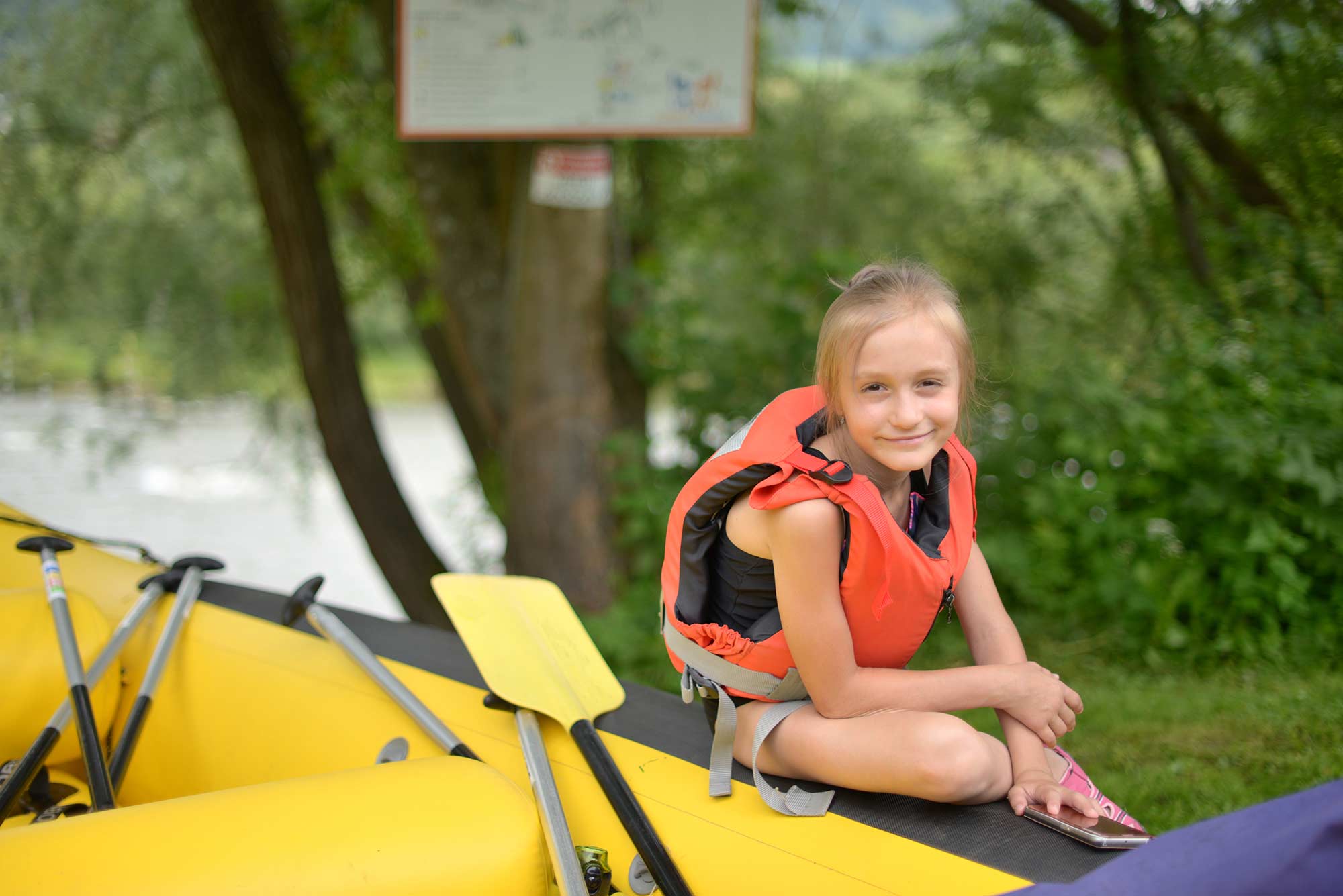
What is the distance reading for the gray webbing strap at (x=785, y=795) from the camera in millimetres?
1569

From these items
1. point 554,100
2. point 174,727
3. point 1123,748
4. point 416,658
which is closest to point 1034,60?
point 554,100

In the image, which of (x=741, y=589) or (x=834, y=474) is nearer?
(x=834, y=474)

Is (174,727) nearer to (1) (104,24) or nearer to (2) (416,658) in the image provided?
(2) (416,658)

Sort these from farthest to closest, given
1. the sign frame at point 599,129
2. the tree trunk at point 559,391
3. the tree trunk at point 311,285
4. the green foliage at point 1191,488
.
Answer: the tree trunk at point 311,285 < the tree trunk at point 559,391 < the sign frame at point 599,129 < the green foliage at point 1191,488

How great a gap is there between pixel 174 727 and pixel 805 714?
1.49 meters

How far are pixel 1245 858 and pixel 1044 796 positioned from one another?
460 millimetres

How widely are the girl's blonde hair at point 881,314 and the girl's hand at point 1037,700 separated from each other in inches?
16.0

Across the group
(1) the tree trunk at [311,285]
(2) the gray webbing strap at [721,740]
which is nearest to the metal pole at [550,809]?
(2) the gray webbing strap at [721,740]

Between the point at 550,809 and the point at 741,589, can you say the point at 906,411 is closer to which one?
the point at 741,589

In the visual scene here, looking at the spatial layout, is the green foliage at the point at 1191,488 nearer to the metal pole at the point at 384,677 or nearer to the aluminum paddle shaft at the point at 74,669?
the metal pole at the point at 384,677

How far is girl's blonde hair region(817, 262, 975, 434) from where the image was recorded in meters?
1.51

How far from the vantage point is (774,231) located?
5973 millimetres

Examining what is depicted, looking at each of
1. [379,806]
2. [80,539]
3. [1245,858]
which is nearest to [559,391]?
[80,539]

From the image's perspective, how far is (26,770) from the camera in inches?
76.7
